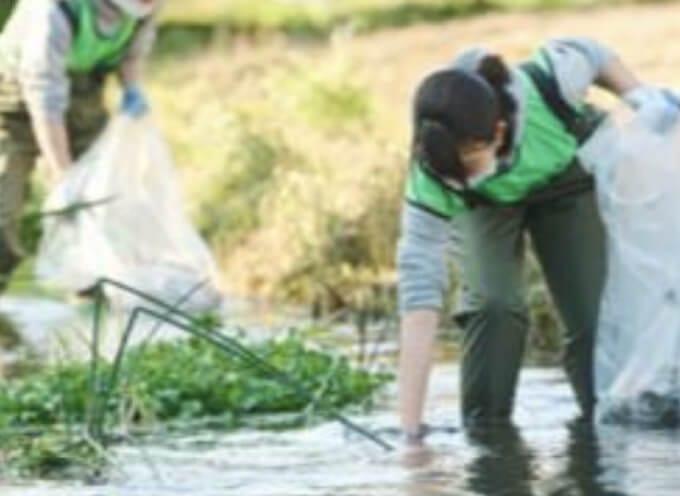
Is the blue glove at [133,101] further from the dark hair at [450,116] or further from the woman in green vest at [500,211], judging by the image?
the dark hair at [450,116]

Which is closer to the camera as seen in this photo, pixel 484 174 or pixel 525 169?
pixel 484 174

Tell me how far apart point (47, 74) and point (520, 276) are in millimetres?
3762

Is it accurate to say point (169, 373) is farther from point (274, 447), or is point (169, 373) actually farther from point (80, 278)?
point (80, 278)

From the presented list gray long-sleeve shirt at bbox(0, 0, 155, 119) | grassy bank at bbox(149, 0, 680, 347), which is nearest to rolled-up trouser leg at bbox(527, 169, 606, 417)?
grassy bank at bbox(149, 0, 680, 347)

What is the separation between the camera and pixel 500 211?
32.4 ft

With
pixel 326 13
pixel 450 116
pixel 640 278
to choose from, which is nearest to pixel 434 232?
pixel 450 116

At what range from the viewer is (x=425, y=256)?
371 inches

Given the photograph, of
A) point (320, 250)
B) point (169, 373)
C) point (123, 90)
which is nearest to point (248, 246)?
point (320, 250)

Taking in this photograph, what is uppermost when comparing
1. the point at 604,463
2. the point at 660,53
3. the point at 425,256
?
the point at 660,53

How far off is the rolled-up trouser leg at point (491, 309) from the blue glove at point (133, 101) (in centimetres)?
400

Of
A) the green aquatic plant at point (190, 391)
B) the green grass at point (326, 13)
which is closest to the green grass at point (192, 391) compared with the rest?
the green aquatic plant at point (190, 391)

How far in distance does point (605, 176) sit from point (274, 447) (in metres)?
1.46

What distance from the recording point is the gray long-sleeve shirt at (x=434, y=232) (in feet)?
30.8

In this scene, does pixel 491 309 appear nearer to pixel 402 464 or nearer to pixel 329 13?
pixel 402 464
